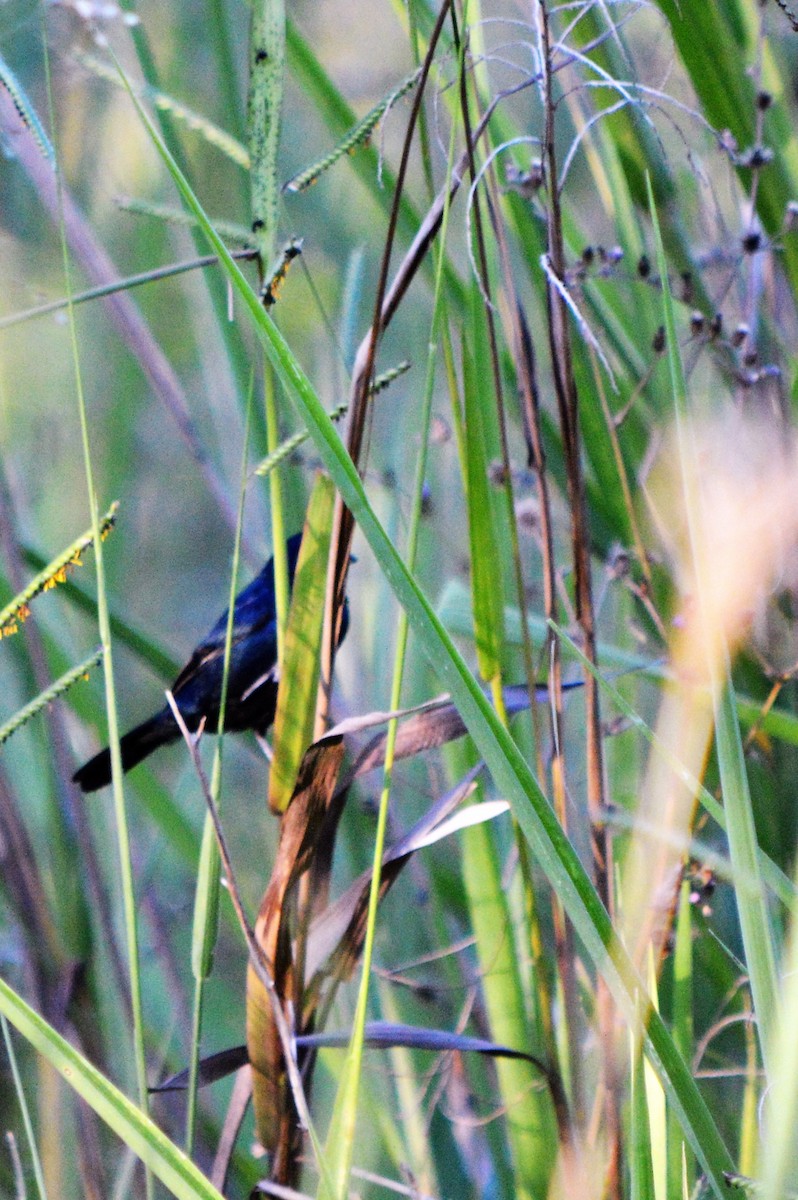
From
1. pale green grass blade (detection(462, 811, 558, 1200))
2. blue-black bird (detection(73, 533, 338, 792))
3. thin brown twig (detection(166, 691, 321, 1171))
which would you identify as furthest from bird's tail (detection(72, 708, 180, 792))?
thin brown twig (detection(166, 691, 321, 1171))

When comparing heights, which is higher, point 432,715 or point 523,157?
point 523,157

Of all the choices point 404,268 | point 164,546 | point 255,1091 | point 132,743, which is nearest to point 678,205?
point 404,268

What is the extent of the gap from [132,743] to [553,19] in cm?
98

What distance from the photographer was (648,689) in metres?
1.53

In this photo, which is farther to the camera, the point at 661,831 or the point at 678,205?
the point at 678,205

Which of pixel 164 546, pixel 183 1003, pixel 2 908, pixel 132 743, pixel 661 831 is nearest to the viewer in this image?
pixel 661 831

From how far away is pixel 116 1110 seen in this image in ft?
1.42

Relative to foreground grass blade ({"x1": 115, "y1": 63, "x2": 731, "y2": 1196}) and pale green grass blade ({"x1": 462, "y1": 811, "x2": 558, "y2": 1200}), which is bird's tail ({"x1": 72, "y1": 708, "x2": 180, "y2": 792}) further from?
foreground grass blade ({"x1": 115, "y1": 63, "x2": 731, "y2": 1196})

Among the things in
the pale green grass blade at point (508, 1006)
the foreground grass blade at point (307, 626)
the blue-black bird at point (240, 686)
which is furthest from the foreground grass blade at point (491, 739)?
the blue-black bird at point (240, 686)

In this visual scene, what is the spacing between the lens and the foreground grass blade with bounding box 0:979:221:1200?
1.42 feet

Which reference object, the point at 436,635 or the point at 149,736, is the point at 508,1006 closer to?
the point at 436,635

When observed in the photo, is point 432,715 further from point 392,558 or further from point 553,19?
point 553,19

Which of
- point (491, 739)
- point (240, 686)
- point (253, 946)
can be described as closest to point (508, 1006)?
point (253, 946)

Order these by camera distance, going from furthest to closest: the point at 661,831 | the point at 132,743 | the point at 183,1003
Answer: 1. the point at 132,743
2. the point at 183,1003
3. the point at 661,831
